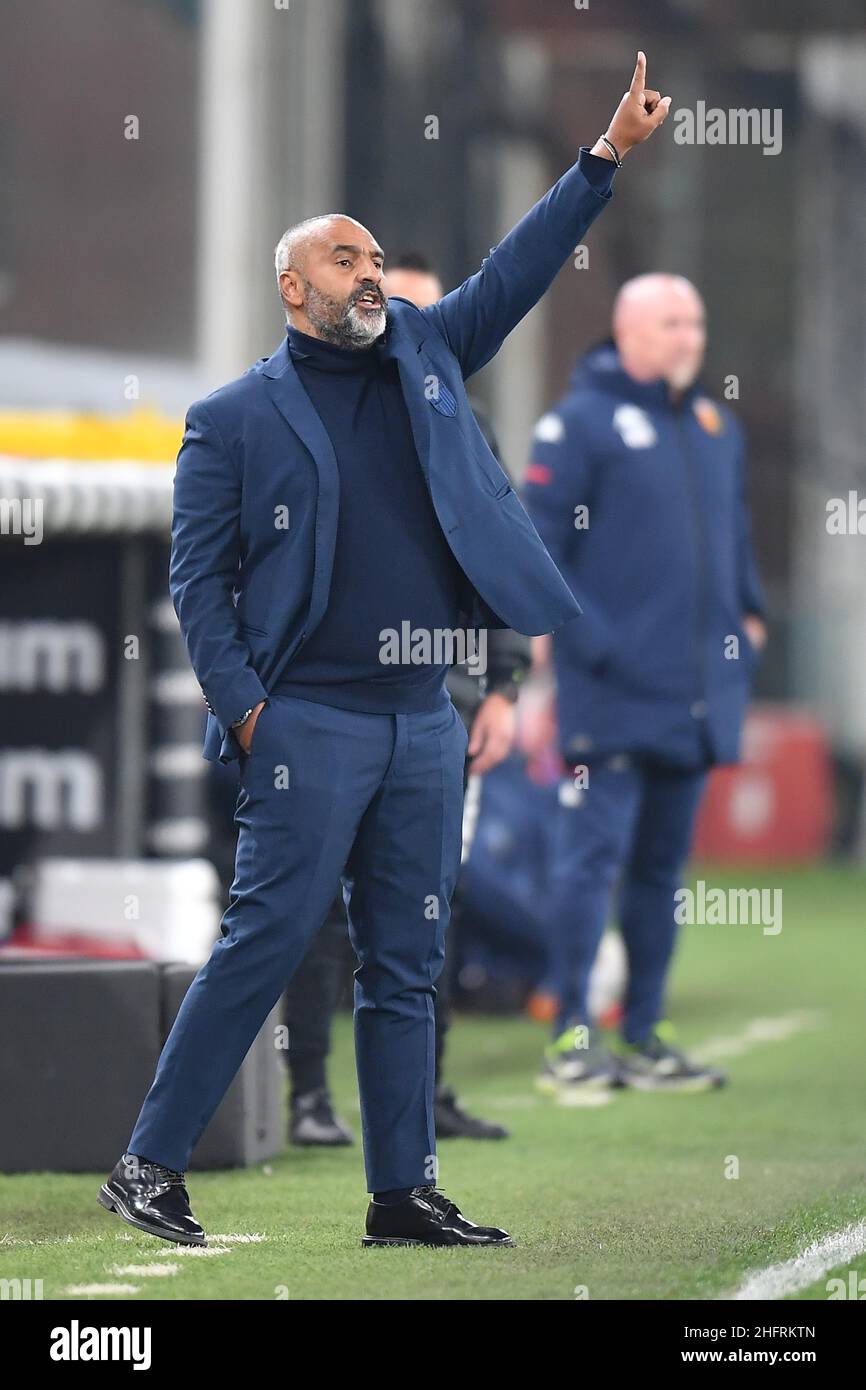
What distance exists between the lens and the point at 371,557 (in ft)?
16.2

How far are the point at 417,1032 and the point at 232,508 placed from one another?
102 centimetres

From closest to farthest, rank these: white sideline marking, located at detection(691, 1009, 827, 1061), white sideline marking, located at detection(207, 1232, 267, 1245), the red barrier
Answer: white sideline marking, located at detection(207, 1232, 267, 1245) → white sideline marking, located at detection(691, 1009, 827, 1061) → the red barrier

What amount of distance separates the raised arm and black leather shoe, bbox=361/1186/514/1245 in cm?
158

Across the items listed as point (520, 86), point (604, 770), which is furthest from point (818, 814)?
point (604, 770)

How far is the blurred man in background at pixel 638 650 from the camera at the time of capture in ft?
25.1

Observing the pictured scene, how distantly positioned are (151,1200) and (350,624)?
→ 1102 millimetres

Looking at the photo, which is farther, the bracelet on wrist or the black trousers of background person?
the black trousers of background person

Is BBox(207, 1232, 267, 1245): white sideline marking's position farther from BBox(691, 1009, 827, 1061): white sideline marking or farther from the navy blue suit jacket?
BBox(691, 1009, 827, 1061): white sideline marking

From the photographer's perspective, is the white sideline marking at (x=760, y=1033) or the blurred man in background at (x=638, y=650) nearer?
the blurred man in background at (x=638, y=650)

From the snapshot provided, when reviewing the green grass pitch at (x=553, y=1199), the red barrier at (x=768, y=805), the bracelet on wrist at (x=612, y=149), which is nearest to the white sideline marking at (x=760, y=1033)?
the green grass pitch at (x=553, y=1199)

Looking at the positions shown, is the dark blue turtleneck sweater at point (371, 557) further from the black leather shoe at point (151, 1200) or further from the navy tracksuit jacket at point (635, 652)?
the navy tracksuit jacket at point (635, 652)

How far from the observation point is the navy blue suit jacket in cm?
487

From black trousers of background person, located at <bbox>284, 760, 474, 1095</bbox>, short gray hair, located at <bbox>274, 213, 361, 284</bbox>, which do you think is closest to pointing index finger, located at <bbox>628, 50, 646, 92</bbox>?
short gray hair, located at <bbox>274, 213, 361, 284</bbox>

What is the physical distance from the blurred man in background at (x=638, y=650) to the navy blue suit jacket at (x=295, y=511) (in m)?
2.71
